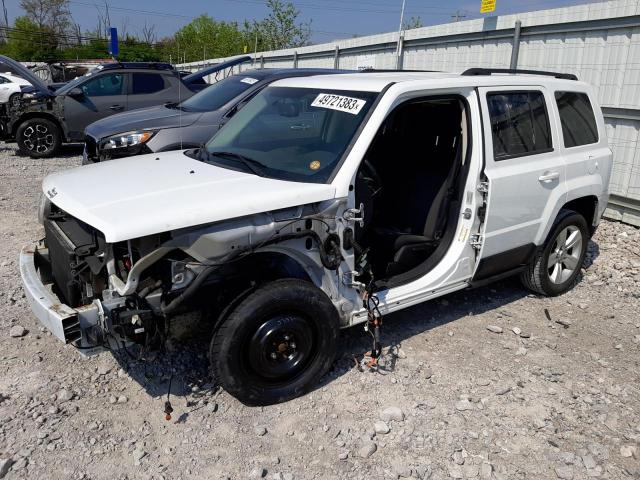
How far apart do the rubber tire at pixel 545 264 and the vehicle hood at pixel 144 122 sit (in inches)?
189

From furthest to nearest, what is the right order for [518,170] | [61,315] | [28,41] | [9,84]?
[28,41] → [9,84] → [518,170] → [61,315]

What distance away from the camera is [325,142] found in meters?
3.66

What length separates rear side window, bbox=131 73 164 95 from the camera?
11.6m

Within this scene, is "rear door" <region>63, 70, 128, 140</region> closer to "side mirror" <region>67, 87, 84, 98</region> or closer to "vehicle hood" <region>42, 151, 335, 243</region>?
"side mirror" <region>67, 87, 84, 98</region>

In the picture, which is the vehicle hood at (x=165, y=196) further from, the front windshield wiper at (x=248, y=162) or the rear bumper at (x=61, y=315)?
the rear bumper at (x=61, y=315)

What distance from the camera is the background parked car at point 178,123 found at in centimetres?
757

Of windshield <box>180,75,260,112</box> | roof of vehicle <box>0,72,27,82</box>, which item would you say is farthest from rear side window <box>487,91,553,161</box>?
roof of vehicle <box>0,72,27,82</box>

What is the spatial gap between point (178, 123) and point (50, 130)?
17.6 feet

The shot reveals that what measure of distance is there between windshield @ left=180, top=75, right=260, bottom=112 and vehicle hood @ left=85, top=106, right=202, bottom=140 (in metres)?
0.19

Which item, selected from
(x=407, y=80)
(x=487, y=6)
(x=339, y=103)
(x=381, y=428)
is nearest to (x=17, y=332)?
(x=381, y=428)

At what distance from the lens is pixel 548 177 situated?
14.6 feet

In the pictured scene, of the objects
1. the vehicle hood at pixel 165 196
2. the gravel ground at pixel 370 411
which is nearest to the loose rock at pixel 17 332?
the gravel ground at pixel 370 411

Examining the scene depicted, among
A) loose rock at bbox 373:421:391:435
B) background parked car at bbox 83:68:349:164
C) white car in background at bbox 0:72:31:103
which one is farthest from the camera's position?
white car in background at bbox 0:72:31:103

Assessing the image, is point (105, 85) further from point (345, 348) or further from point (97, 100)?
point (345, 348)
